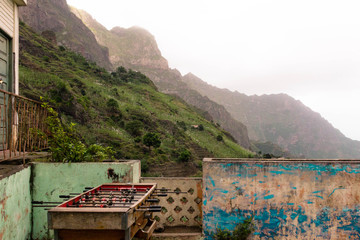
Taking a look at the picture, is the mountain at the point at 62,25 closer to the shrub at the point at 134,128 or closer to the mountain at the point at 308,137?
the shrub at the point at 134,128

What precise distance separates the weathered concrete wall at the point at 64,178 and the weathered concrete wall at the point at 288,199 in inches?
68.2

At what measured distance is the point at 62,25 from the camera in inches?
3462

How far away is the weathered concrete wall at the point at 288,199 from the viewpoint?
4734 millimetres

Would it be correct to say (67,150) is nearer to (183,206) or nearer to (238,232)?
(183,206)

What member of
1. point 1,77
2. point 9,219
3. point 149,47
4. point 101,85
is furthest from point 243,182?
point 149,47

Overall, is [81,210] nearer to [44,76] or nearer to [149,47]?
[44,76]

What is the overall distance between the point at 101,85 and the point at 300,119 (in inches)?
7304

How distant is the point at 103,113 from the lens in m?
31.9

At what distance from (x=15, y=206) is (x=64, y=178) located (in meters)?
0.88

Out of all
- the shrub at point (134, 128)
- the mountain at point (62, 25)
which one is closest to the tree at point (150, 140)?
the shrub at point (134, 128)

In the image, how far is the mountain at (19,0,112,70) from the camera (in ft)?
262

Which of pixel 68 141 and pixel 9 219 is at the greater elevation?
pixel 68 141

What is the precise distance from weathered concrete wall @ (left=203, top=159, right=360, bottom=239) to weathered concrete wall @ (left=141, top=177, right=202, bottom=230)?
410mm

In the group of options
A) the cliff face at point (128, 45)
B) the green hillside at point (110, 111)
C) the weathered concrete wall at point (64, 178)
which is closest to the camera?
the weathered concrete wall at point (64, 178)
